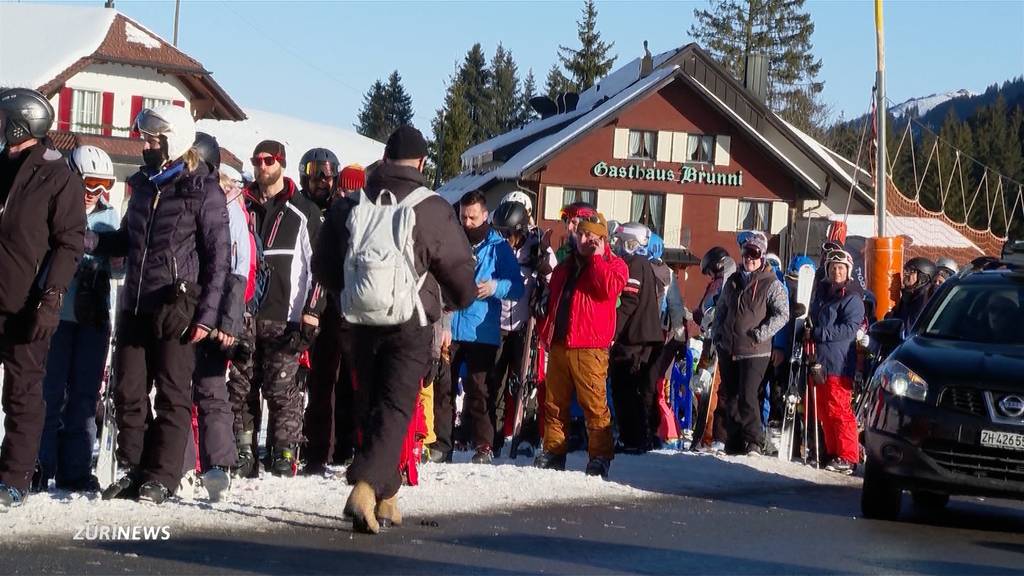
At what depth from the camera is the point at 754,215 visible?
66.4 metres

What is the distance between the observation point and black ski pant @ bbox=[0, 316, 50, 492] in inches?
345

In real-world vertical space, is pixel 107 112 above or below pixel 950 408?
above

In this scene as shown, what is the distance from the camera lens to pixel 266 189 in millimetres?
11023

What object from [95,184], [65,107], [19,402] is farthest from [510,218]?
[65,107]

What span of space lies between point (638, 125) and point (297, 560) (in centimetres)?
5689

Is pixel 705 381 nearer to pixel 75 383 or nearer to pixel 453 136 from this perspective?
pixel 75 383

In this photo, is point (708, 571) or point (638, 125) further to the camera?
point (638, 125)

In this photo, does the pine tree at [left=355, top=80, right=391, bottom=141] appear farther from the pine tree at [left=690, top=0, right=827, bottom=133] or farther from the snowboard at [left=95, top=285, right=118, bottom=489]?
the snowboard at [left=95, top=285, right=118, bottom=489]

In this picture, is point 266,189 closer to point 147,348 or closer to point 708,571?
point 147,348

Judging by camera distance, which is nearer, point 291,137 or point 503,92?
point 291,137

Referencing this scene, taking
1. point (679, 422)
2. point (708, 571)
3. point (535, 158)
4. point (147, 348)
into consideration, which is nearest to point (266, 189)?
point (147, 348)

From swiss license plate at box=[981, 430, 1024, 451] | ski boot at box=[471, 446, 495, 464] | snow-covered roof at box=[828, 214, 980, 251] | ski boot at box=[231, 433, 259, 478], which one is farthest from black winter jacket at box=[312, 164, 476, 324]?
snow-covered roof at box=[828, 214, 980, 251]

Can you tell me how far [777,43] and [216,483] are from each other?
8818 cm

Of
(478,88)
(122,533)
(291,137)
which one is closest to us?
(122,533)
